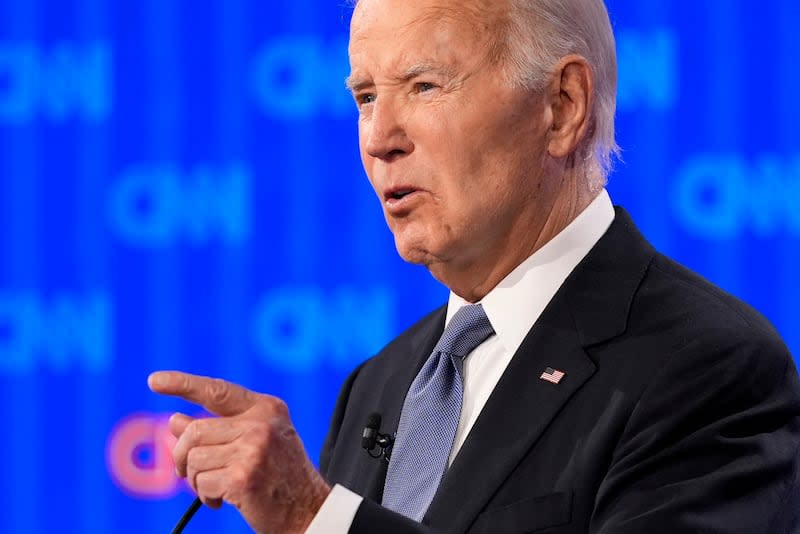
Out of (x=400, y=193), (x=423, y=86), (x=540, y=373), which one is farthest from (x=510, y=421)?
(x=423, y=86)

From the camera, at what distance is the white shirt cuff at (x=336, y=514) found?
1568 millimetres

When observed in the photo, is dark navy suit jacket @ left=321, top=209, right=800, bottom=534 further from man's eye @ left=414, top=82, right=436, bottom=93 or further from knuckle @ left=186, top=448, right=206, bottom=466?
man's eye @ left=414, top=82, right=436, bottom=93

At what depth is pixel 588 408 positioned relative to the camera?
1765 mm

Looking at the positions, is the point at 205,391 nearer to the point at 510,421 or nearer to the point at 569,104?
the point at 510,421

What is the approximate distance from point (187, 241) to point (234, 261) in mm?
142

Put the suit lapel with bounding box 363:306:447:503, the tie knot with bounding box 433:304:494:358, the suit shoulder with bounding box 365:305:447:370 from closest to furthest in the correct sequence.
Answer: the tie knot with bounding box 433:304:494:358
the suit lapel with bounding box 363:306:447:503
the suit shoulder with bounding box 365:305:447:370

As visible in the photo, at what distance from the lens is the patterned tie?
188 cm

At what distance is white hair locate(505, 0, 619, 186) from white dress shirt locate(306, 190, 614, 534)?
135mm

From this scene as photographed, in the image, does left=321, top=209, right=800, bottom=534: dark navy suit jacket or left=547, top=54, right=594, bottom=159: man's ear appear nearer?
left=321, top=209, right=800, bottom=534: dark navy suit jacket

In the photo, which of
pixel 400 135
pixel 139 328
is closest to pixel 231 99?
pixel 139 328

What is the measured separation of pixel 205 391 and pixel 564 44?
2.81 ft

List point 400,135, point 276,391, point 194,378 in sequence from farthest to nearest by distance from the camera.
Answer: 1. point 276,391
2. point 400,135
3. point 194,378

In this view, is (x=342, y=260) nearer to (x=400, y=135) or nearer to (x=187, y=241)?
(x=187, y=241)

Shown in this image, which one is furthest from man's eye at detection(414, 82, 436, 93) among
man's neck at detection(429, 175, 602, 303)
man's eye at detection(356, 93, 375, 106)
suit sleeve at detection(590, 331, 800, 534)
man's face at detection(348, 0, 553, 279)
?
suit sleeve at detection(590, 331, 800, 534)
